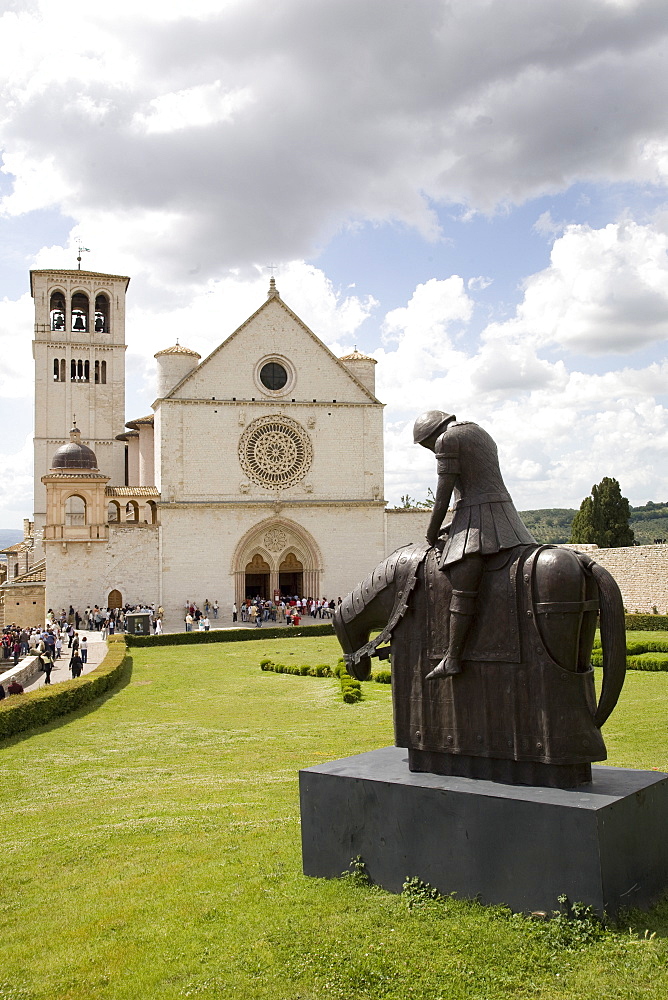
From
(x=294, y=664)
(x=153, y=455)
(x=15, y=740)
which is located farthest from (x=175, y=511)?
(x=15, y=740)

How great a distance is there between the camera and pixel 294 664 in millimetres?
23625

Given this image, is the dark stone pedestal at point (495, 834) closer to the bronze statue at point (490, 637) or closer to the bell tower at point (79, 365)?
the bronze statue at point (490, 637)

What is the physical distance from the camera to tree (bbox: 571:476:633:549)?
54281 mm

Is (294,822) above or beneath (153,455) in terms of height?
beneath

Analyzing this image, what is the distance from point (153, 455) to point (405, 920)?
4213 centimetres

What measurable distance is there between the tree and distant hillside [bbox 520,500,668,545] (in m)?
56.2

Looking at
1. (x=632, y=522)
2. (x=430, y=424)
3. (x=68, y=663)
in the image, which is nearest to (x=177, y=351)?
(x=68, y=663)

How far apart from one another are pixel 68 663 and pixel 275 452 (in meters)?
18.3

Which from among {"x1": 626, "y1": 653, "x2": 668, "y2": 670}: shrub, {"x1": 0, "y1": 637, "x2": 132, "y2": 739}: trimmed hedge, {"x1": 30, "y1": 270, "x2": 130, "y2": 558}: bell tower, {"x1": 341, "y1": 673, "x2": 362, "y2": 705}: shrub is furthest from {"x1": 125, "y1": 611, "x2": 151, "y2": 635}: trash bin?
{"x1": 626, "y1": 653, "x2": 668, "y2": 670}: shrub

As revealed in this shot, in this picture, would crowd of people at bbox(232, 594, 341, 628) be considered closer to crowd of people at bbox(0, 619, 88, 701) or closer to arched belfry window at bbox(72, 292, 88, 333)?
crowd of people at bbox(0, 619, 88, 701)

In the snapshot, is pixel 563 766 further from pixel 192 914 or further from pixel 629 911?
pixel 192 914

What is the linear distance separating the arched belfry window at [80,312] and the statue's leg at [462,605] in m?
52.8

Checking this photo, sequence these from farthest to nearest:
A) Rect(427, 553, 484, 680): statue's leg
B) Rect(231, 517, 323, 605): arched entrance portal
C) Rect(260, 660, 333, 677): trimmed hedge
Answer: Rect(231, 517, 323, 605): arched entrance portal, Rect(260, 660, 333, 677): trimmed hedge, Rect(427, 553, 484, 680): statue's leg

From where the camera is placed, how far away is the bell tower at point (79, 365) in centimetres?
5247
